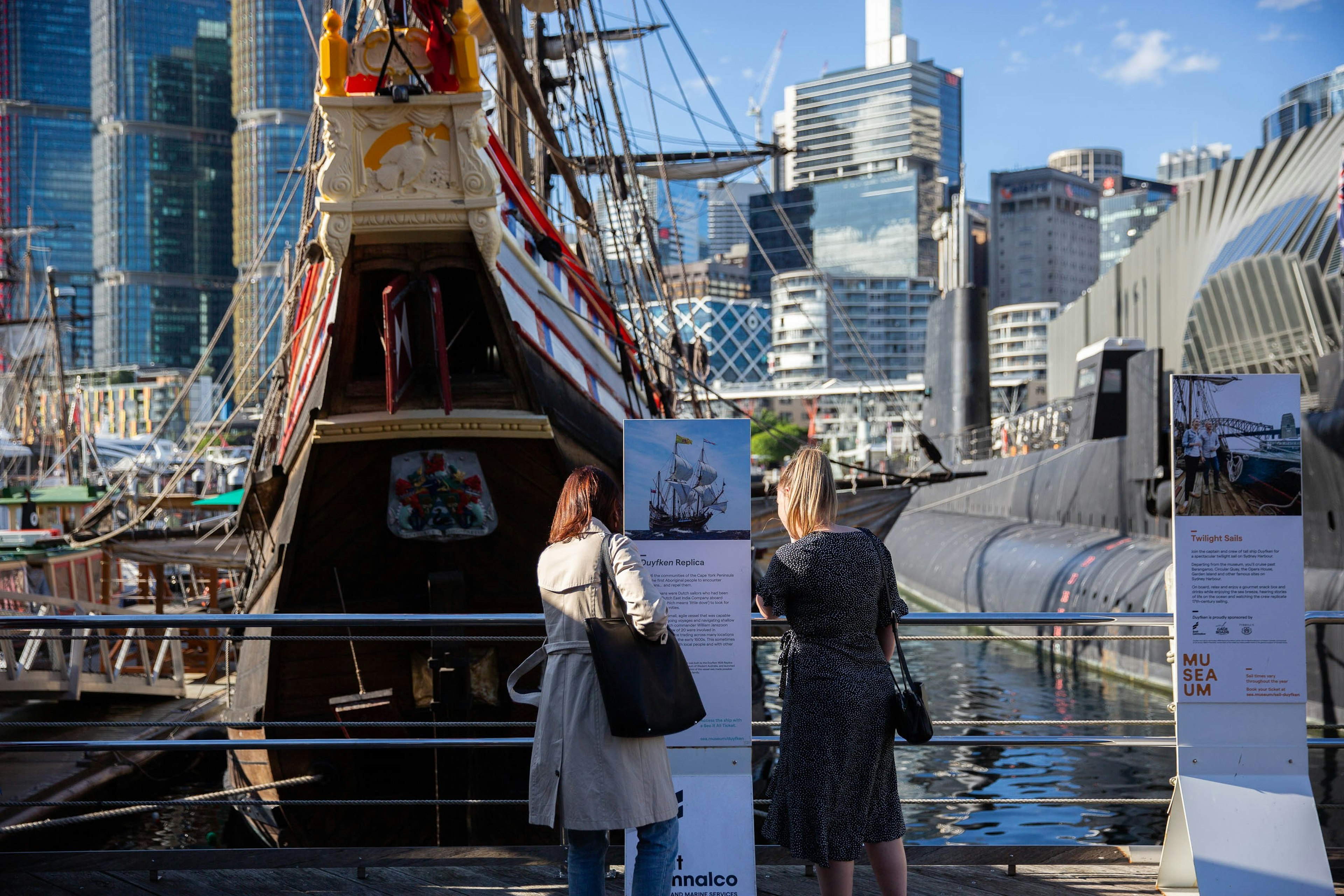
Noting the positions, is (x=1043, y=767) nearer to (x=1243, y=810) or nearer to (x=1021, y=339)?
(x=1243, y=810)

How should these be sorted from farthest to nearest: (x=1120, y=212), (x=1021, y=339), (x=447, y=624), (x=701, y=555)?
(x=1120, y=212) < (x=1021, y=339) < (x=447, y=624) < (x=701, y=555)

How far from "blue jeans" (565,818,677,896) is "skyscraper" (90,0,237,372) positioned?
141 m

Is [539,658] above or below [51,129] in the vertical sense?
below

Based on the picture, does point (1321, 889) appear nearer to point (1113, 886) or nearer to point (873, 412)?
point (1113, 886)

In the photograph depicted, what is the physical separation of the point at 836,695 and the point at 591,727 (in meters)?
0.77

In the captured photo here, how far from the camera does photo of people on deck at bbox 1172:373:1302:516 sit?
4375 millimetres

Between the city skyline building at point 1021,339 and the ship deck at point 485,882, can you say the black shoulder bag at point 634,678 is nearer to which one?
the ship deck at point 485,882

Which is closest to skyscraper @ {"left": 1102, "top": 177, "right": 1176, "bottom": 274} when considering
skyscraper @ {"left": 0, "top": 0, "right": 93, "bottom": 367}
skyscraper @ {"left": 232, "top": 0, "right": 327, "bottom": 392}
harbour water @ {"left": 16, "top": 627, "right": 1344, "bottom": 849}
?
skyscraper @ {"left": 232, "top": 0, "right": 327, "bottom": 392}


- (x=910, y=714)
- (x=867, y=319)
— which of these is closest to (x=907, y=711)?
(x=910, y=714)

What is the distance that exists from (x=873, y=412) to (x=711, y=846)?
11953cm

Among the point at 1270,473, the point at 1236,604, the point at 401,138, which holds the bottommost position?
the point at 1236,604

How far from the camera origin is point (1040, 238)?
181 meters

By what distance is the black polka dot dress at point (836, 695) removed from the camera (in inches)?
142

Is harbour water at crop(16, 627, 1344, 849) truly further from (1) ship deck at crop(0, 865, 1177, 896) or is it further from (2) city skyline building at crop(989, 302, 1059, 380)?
(2) city skyline building at crop(989, 302, 1059, 380)
